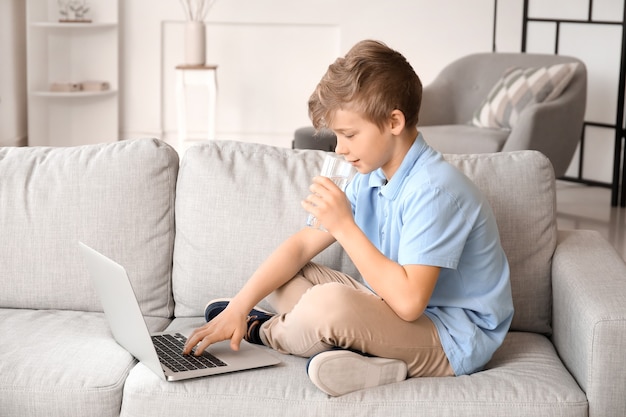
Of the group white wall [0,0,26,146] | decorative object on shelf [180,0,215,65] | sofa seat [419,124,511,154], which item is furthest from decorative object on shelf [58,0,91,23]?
sofa seat [419,124,511,154]

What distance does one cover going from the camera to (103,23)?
6.22 metres

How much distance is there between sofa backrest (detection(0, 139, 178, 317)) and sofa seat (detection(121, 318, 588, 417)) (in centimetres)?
47

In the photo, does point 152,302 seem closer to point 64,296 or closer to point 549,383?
point 64,296

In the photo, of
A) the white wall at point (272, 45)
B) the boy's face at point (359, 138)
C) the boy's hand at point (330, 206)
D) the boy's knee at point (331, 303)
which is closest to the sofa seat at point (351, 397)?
the boy's knee at point (331, 303)

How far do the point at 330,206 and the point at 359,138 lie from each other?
152 mm

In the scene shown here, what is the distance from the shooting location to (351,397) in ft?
5.77

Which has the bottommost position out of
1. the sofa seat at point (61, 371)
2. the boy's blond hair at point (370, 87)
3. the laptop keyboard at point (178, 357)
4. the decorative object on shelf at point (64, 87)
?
the sofa seat at point (61, 371)

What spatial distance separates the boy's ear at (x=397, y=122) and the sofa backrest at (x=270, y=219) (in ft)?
1.26

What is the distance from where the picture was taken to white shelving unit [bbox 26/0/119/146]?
632 cm

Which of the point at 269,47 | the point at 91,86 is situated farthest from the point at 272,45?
Result: the point at 91,86

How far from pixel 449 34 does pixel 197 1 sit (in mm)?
1784

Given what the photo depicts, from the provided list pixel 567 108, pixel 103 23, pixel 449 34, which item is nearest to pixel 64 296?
pixel 567 108

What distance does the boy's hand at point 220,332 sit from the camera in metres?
1.91

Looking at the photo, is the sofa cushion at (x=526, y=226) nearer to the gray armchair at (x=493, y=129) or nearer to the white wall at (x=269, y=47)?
the gray armchair at (x=493, y=129)
